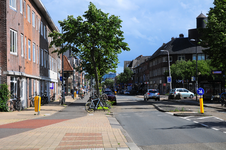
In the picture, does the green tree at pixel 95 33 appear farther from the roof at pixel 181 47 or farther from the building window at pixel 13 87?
the roof at pixel 181 47

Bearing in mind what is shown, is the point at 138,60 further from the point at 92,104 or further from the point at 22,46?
the point at 92,104

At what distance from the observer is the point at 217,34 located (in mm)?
27031

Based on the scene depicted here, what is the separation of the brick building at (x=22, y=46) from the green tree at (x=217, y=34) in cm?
1709

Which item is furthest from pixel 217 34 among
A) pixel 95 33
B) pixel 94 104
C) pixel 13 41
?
pixel 13 41

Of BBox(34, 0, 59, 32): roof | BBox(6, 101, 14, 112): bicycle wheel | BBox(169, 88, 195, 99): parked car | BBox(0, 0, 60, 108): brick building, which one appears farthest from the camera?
BBox(169, 88, 195, 99): parked car

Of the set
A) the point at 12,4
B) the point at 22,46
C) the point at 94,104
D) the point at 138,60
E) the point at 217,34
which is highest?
the point at 138,60

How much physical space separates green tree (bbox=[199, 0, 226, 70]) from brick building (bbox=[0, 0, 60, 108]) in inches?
673

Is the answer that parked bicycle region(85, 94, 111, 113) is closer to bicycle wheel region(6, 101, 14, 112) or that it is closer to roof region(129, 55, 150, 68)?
bicycle wheel region(6, 101, 14, 112)

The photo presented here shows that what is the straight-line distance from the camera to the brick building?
18797 mm

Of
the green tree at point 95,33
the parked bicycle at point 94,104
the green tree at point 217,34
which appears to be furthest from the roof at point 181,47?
the parked bicycle at point 94,104

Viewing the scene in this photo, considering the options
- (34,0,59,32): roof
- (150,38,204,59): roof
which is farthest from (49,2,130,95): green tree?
(150,38,204,59): roof

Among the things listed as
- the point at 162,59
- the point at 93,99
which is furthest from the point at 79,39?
the point at 162,59

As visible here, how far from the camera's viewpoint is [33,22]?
2753 cm

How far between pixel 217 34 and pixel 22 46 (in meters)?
17.8
